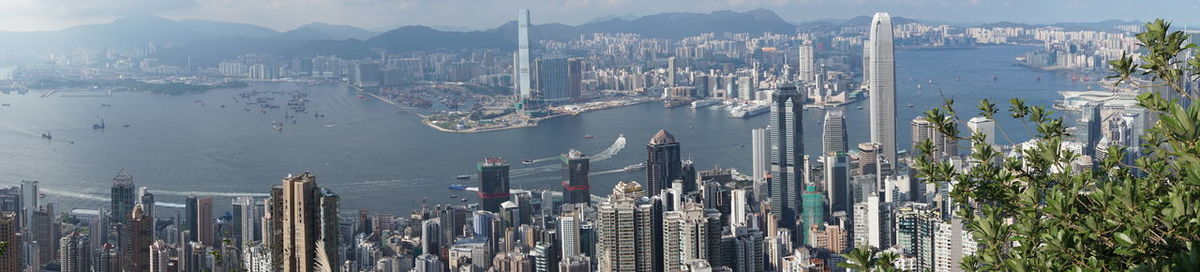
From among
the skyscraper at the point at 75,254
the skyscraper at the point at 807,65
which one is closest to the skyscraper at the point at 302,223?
the skyscraper at the point at 75,254

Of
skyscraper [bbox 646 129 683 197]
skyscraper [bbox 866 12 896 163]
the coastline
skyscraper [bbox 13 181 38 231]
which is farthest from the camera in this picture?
the coastline

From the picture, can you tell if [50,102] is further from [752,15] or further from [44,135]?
[752,15]

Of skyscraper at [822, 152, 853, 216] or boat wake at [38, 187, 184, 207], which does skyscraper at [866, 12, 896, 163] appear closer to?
skyscraper at [822, 152, 853, 216]

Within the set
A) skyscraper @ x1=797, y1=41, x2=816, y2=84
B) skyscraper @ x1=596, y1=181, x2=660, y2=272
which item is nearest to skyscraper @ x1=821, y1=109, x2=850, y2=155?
skyscraper @ x1=596, y1=181, x2=660, y2=272

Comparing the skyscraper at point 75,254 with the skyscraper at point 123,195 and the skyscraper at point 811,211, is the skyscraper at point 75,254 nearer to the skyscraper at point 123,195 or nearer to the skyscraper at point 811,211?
the skyscraper at point 123,195

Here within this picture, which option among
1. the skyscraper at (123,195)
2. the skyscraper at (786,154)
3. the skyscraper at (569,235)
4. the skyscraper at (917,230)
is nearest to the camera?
the skyscraper at (917,230)

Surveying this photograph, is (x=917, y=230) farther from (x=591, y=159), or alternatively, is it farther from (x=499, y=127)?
(x=499, y=127)

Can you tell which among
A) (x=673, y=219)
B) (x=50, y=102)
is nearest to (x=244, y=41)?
(x=50, y=102)

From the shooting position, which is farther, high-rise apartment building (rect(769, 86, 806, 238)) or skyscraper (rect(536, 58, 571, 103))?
skyscraper (rect(536, 58, 571, 103))
